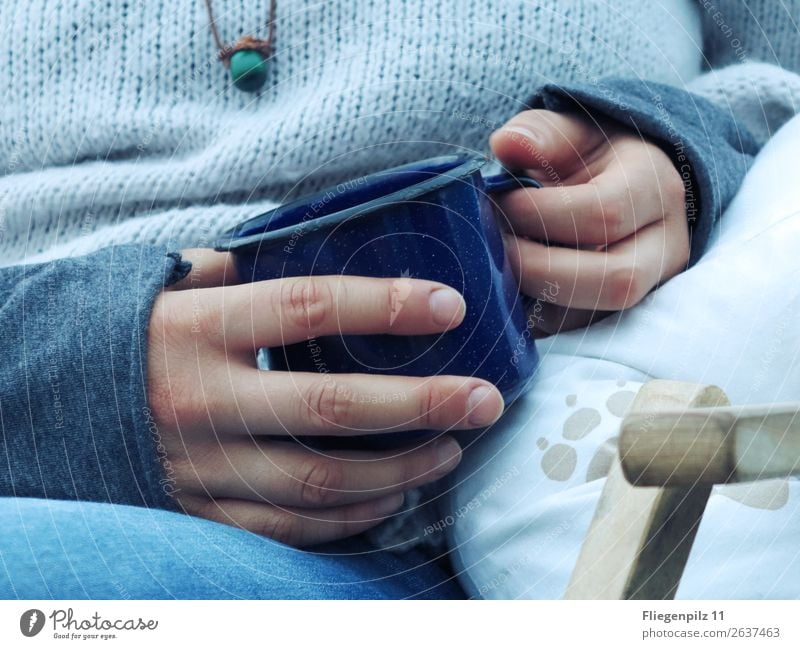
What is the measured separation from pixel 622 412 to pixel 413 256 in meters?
0.08

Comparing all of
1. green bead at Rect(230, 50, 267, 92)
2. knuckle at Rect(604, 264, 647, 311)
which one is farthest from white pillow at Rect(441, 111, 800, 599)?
green bead at Rect(230, 50, 267, 92)

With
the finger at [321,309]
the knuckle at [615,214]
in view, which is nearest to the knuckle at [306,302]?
the finger at [321,309]

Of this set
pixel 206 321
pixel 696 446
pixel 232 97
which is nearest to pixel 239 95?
pixel 232 97

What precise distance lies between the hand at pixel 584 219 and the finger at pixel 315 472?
0.07 metres

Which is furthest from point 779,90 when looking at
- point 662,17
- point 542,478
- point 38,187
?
point 38,187

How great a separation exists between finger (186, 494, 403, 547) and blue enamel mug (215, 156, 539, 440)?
5cm

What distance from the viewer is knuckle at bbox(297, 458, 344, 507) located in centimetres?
25

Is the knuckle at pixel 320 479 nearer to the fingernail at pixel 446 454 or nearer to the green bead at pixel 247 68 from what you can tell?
the fingernail at pixel 446 454

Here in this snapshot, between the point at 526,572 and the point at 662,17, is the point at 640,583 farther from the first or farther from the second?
the point at 662,17

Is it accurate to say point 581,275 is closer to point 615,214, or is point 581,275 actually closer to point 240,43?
point 615,214

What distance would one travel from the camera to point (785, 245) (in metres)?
0.25

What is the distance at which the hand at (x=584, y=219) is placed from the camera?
27 centimetres

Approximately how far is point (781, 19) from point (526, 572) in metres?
0.30

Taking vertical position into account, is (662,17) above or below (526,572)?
above
